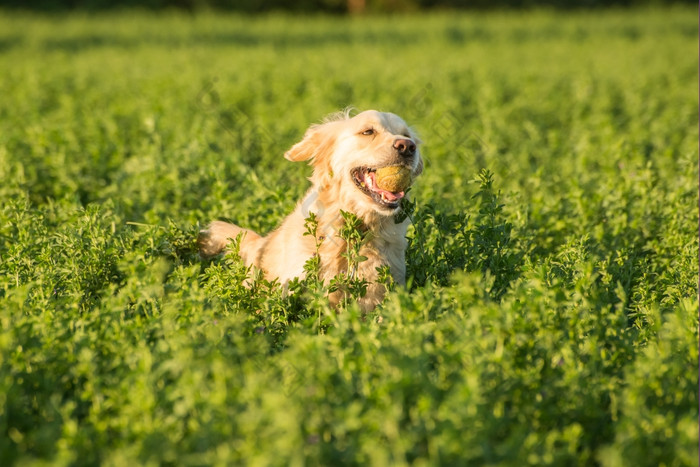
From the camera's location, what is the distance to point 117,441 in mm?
3111

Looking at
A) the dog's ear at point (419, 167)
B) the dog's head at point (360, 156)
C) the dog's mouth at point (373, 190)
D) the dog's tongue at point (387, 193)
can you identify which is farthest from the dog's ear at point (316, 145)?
the dog's ear at point (419, 167)

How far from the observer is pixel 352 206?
16.7 ft

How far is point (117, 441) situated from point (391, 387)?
3.46 feet

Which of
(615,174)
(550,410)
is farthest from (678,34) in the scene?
(550,410)

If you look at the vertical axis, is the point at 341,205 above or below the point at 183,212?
above

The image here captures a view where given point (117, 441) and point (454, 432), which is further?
point (117, 441)

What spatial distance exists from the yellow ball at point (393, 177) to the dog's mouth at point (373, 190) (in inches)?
1.2

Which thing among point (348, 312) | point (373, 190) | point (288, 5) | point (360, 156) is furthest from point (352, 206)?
point (288, 5)

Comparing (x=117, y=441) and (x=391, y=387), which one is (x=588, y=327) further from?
(x=117, y=441)

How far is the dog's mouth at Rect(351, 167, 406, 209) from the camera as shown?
16.1 ft

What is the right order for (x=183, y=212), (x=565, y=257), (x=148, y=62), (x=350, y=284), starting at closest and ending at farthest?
1. (x=350, y=284)
2. (x=565, y=257)
3. (x=183, y=212)
4. (x=148, y=62)

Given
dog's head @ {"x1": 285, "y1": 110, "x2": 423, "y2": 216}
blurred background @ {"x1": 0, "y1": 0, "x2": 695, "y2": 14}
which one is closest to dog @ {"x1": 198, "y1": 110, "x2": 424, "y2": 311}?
dog's head @ {"x1": 285, "y1": 110, "x2": 423, "y2": 216}

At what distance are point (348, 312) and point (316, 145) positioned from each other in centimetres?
207

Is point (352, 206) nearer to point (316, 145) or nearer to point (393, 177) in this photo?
point (393, 177)
